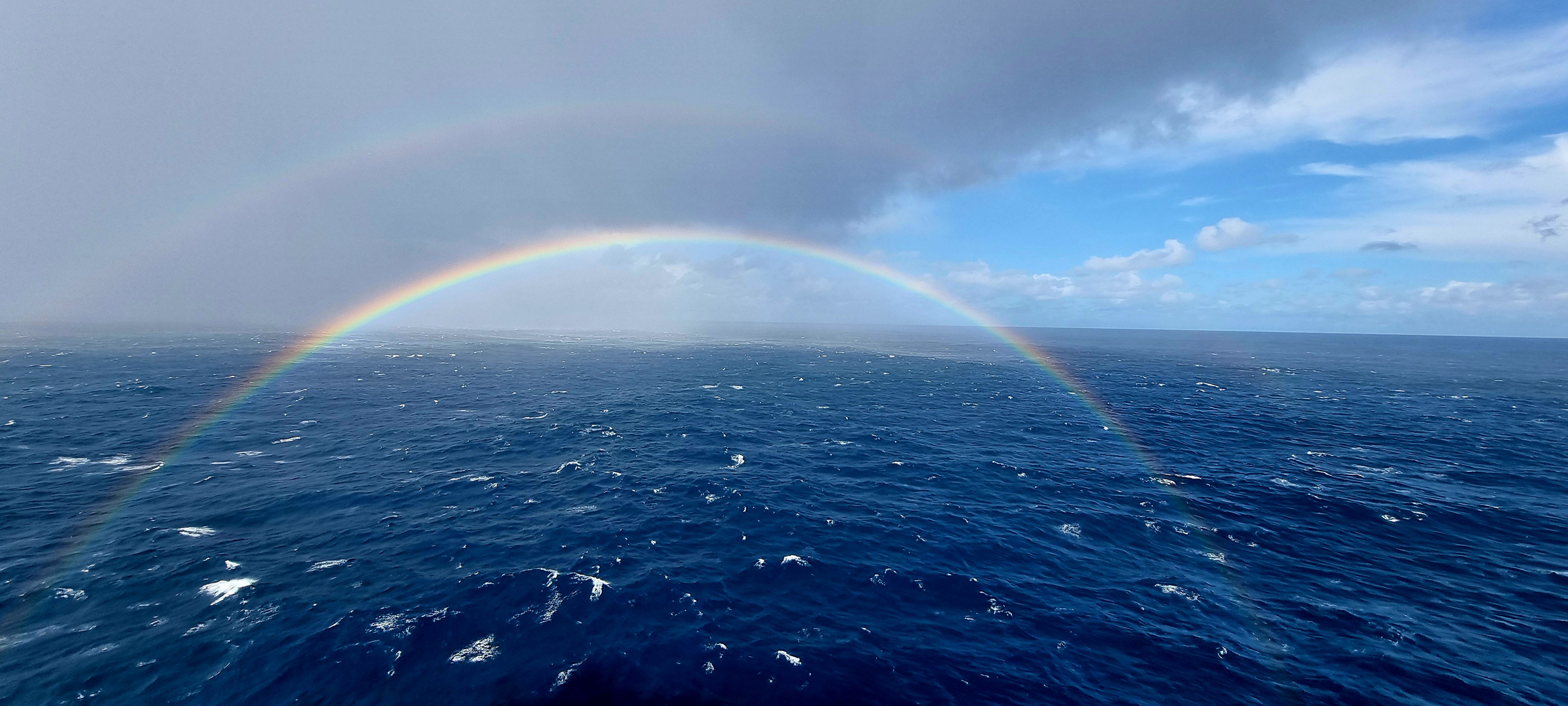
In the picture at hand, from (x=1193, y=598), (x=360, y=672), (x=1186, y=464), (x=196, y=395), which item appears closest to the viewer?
(x=360, y=672)

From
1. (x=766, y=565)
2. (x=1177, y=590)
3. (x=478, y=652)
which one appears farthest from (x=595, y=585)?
(x=1177, y=590)

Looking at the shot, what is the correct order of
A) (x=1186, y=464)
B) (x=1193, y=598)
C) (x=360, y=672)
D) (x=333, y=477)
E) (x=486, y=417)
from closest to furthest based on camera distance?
(x=360, y=672) → (x=1193, y=598) → (x=333, y=477) → (x=1186, y=464) → (x=486, y=417)

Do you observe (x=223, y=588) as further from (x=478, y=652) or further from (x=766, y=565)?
(x=766, y=565)

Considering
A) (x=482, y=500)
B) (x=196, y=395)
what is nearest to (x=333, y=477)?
(x=482, y=500)

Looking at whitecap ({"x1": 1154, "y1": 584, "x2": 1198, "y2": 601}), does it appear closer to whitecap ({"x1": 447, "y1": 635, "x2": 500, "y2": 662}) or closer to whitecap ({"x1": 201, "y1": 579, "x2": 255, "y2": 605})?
whitecap ({"x1": 447, "y1": 635, "x2": 500, "y2": 662})

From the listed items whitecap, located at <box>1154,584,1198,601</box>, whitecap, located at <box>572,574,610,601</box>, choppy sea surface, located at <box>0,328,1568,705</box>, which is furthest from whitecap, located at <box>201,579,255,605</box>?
whitecap, located at <box>1154,584,1198,601</box>

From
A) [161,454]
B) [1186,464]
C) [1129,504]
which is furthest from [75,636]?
[1186,464]

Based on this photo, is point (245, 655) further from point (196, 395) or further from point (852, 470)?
point (196, 395)

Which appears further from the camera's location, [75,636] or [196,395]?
[196,395]

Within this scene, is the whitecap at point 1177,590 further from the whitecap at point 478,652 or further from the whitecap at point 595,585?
the whitecap at point 478,652

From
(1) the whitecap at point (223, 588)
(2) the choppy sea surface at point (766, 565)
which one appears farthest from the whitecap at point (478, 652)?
(1) the whitecap at point (223, 588)
